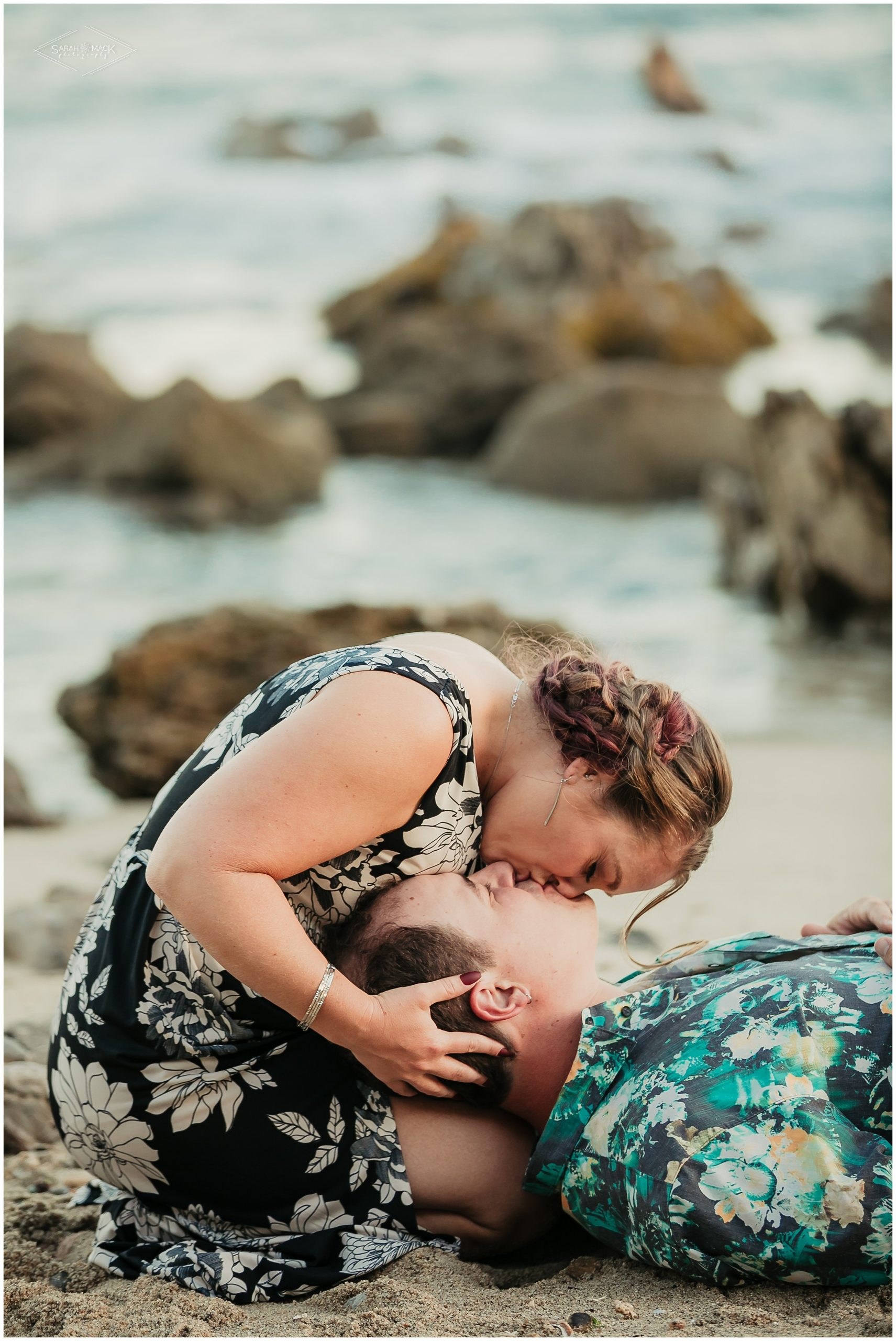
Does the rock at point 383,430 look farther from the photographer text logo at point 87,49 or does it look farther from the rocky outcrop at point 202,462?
the photographer text logo at point 87,49

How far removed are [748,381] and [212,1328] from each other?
1945 centimetres

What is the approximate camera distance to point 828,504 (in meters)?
8.81

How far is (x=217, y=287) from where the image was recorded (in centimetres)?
2469

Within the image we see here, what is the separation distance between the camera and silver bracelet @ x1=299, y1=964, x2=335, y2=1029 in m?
1.95

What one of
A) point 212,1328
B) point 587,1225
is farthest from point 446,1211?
point 212,1328

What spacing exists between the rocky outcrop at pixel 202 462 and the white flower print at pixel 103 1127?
38.6 ft

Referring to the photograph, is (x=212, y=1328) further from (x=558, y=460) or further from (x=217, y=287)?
(x=217, y=287)

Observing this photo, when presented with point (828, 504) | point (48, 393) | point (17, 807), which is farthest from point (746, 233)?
point (17, 807)

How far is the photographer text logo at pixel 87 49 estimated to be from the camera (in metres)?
2.70

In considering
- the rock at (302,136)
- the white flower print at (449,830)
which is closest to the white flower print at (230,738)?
the white flower print at (449,830)

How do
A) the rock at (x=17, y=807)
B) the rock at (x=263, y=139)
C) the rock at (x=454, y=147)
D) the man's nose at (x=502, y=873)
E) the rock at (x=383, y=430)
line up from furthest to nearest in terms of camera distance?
1. the rock at (x=454, y=147)
2. the rock at (x=263, y=139)
3. the rock at (x=383, y=430)
4. the rock at (x=17, y=807)
5. the man's nose at (x=502, y=873)

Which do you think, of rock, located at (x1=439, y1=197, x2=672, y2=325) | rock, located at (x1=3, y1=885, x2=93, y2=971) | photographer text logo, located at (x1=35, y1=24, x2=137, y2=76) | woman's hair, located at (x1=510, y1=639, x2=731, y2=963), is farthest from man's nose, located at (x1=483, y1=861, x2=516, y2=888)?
rock, located at (x1=439, y1=197, x2=672, y2=325)

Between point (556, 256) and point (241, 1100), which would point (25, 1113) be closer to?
point (241, 1100)

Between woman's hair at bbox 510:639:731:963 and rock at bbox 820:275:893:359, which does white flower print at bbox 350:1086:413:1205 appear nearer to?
woman's hair at bbox 510:639:731:963
